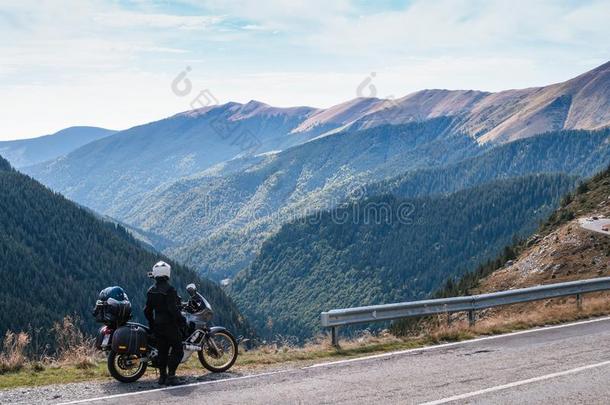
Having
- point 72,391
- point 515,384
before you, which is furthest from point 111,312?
point 515,384

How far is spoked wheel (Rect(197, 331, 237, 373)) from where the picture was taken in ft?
43.4

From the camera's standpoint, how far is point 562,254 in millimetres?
46812

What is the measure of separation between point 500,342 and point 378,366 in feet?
13.2

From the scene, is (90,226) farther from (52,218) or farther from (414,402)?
(414,402)

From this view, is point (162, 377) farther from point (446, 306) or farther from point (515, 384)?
point (446, 306)

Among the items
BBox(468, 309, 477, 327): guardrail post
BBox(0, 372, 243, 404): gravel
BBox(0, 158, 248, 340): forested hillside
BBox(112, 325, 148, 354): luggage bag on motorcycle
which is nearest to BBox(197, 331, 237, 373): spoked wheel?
BBox(0, 372, 243, 404): gravel

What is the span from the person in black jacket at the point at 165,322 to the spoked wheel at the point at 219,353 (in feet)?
3.13

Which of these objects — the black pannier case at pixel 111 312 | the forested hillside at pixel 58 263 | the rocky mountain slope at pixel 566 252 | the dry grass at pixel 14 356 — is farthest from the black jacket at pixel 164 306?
the forested hillside at pixel 58 263

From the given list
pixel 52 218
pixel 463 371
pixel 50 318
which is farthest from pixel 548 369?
pixel 52 218

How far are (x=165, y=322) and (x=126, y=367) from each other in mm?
1132

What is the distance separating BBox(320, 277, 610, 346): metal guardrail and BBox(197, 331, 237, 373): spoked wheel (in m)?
2.97

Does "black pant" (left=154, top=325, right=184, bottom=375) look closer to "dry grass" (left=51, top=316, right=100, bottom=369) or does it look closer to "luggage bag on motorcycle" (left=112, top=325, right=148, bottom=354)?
"luggage bag on motorcycle" (left=112, top=325, right=148, bottom=354)

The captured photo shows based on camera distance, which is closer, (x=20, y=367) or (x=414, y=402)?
(x=414, y=402)

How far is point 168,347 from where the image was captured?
12.1 metres
